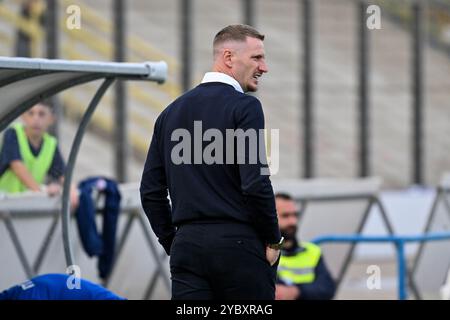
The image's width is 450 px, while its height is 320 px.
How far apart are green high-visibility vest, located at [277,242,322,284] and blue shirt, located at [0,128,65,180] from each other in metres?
1.57

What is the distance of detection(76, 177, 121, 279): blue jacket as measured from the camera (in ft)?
32.2

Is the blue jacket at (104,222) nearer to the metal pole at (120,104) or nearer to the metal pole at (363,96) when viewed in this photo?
the metal pole at (120,104)

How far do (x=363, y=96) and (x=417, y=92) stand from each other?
1.28 m

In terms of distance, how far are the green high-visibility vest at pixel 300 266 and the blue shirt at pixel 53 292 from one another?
2.92 metres

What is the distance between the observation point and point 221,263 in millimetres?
5719

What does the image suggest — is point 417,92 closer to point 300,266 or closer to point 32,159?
point 32,159

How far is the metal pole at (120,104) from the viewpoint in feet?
47.7

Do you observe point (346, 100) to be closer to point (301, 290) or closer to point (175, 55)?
point (175, 55)

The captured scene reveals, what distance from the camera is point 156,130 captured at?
601 cm

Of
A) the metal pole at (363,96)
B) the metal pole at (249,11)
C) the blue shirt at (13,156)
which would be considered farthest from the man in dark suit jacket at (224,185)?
the metal pole at (363,96)

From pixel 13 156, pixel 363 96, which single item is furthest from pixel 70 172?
pixel 363 96

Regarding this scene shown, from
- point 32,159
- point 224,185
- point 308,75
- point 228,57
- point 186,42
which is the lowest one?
point 32,159

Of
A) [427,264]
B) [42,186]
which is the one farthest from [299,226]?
[42,186]

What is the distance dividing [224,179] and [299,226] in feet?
19.5
